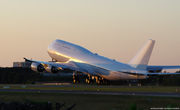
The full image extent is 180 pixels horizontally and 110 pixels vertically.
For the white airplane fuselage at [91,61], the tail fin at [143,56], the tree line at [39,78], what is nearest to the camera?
the tail fin at [143,56]

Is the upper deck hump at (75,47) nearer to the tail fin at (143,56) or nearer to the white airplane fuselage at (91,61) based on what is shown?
the white airplane fuselage at (91,61)

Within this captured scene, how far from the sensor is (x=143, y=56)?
5184 centimetres

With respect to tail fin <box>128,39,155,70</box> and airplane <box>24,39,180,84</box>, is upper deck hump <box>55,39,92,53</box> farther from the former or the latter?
tail fin <box>128,39,155,70</box>

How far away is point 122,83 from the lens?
6288 cm

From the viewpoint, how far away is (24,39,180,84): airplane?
5238 centimetres

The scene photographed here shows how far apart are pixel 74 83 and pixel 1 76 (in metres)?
30.5

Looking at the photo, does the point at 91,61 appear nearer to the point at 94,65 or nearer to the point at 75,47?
the point at 94,65

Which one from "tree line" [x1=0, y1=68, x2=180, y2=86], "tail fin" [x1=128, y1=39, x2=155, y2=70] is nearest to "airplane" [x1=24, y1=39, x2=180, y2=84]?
"tail fin" [x1=128, y1=39, x2=155, y2=70]

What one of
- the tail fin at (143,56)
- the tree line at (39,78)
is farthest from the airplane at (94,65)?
the tree line at (39,78)

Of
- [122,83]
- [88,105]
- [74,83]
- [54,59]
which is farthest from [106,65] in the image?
[88,105]

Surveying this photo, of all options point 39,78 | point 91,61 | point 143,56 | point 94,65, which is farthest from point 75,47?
point 143,56

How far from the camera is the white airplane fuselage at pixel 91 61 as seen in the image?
5431 cm

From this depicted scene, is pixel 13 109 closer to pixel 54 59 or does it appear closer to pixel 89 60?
pixel 89 60

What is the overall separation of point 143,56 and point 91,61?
40.8 feet
